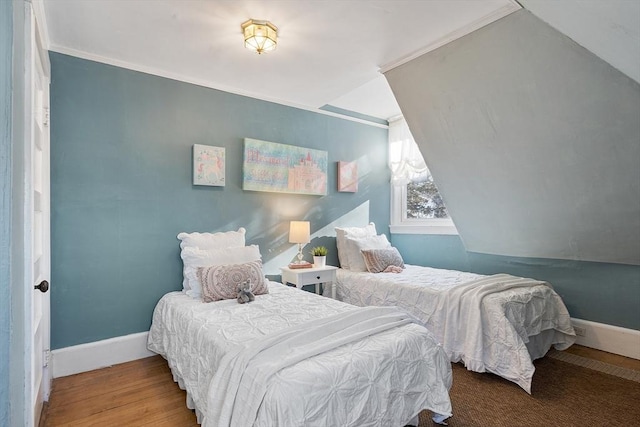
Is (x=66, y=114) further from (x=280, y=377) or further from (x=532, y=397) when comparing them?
(x=532, y=397)

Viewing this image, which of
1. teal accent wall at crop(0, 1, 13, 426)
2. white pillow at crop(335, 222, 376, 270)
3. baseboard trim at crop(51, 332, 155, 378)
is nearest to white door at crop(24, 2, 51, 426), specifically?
baseboard trim at crop(51, 332, 155, 378)

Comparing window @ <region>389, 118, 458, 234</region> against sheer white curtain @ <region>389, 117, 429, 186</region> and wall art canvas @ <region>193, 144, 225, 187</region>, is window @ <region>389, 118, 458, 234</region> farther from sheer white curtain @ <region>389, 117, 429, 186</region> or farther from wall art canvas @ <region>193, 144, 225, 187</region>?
wall art canvas @ <region>193, 144, 225, 187</region>

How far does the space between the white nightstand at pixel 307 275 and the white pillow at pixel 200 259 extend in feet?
1.86

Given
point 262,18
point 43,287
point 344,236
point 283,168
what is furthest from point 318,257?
point 43,287

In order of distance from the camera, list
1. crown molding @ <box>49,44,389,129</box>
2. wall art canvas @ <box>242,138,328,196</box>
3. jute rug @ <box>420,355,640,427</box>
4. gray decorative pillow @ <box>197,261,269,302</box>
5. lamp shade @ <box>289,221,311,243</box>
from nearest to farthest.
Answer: jute rug @ <box>420,355,640,427</box>
gray decorative pillow @ <box>197,261,269,302</box>
crown molding @ <box>49,44,389,129</box>
wall art canvas @ <box>242,138,328,196</box>
lamp shade @ <box>289,221,311,243</box>

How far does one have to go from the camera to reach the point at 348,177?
427cm

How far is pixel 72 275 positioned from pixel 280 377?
2.17 metres

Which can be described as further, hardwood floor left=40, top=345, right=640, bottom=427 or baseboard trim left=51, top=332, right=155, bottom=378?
baseboard trim left=51, top=332, right=155, bottom=378

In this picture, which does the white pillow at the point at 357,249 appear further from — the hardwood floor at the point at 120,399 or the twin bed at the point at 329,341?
the hardwood floor at the point at 120,399

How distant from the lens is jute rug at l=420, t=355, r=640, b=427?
1.95 meters

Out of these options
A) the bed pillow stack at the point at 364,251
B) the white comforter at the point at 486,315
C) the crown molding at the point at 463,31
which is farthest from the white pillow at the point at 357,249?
the crown molding at the point at 463,31

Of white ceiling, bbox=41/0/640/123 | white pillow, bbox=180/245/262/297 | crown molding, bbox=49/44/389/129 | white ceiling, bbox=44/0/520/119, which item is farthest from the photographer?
white pillow, bbox=180/245/262/297

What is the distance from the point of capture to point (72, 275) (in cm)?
259

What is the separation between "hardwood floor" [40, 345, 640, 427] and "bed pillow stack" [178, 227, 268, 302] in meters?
0.64
